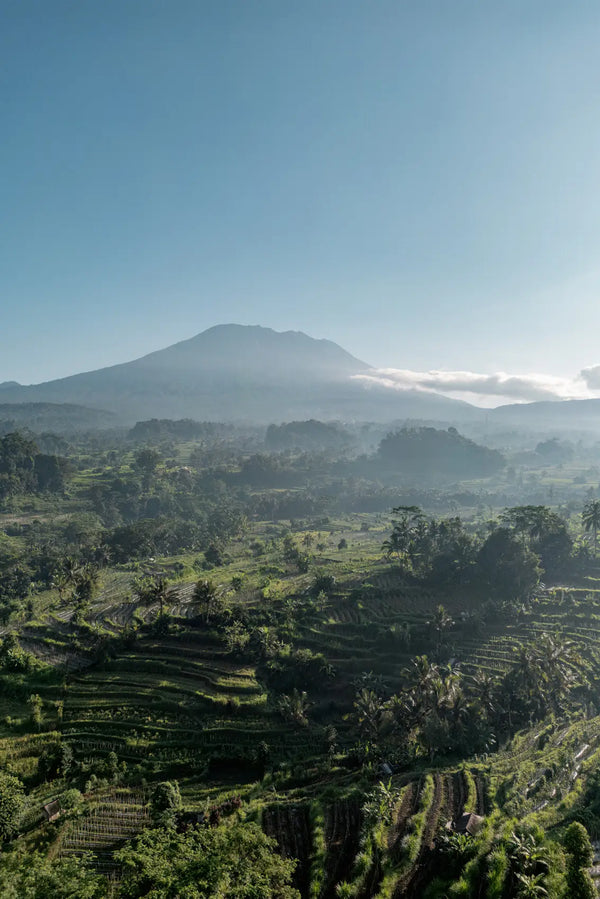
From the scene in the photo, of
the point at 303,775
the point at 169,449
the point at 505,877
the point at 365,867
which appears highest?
the point at 169,449

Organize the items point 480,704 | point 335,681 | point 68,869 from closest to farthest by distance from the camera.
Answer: point 68,869, point 480,704, point 335,681

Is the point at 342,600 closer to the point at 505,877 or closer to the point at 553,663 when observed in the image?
the point at 553,663

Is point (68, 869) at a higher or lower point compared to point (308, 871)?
higher

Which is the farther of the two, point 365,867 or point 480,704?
point 480,704

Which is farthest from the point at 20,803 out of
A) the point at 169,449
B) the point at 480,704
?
the point at 169,449

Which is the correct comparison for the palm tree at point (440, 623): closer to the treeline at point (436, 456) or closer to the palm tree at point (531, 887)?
the palm tree at point (531, 887)

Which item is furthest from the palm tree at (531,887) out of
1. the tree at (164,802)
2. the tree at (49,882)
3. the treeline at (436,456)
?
the treeline at (436,456)
